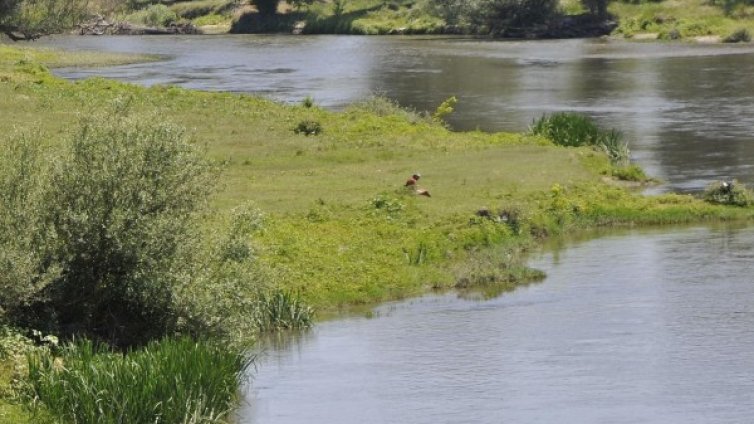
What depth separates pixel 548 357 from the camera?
34.0 meters

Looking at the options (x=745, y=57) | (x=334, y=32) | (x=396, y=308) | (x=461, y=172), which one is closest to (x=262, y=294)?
(x=396, y=308)

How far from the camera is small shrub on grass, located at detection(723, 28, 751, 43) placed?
A: 137625 millimetres

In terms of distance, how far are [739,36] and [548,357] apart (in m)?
111

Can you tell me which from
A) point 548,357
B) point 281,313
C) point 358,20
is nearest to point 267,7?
point 358,20

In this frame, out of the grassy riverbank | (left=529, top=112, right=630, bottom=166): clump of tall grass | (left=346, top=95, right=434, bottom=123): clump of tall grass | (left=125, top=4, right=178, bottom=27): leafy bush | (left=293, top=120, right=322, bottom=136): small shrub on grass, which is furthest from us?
(left=125, top=4, right=178, bottom=27): leafy bush

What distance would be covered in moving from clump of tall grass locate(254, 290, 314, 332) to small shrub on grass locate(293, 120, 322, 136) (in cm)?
2750

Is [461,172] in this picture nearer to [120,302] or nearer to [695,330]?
[695,330]

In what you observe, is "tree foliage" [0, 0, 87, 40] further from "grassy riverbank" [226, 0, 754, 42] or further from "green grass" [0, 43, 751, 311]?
"grassy riverbank" [226, 0, 754, 42]

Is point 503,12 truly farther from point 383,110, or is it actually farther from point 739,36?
point 383,110

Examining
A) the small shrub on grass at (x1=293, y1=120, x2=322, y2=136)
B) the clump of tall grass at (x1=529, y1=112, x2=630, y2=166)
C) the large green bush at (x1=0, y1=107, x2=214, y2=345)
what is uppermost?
the large green bush at (x1=0, y1=107, x2=214, y2=345)

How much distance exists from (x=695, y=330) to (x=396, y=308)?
8.50m

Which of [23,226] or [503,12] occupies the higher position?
[23,226]

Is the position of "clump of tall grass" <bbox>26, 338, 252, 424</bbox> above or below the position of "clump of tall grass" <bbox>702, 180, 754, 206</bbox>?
above

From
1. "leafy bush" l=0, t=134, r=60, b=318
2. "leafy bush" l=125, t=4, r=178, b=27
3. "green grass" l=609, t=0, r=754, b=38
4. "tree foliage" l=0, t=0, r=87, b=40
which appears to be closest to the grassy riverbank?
"green grass" l=609, t=0, r=754, b=38
